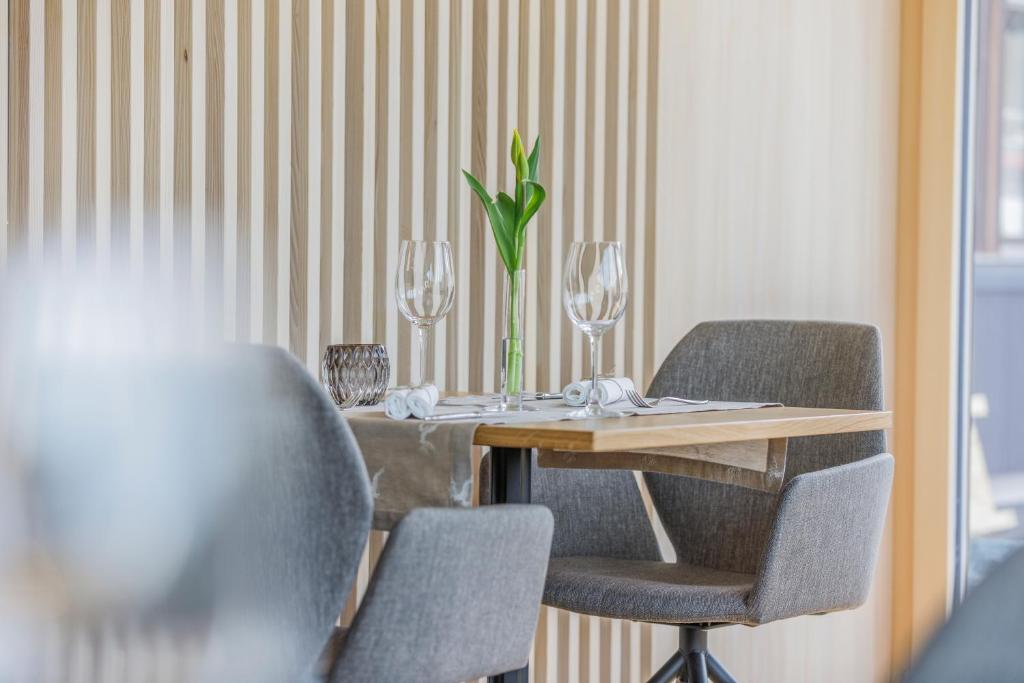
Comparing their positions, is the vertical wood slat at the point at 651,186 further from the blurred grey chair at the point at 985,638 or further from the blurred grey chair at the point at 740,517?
the blurred grey chair at the point at 985,638

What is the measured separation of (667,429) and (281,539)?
502 mm

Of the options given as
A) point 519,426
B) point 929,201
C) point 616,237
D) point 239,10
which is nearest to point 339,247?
point 239,10

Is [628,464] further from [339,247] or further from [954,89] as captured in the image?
[954,89]

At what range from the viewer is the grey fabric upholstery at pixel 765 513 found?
1991mm

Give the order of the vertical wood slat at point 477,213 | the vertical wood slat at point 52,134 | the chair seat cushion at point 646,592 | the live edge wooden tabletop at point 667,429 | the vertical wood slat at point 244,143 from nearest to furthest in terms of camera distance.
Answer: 1. the live edge wooden tabletop at point 667,429
2. the chair seat cushion at point 646,592
3. the vertical wood slat at point 52,134
4. the vertical wood slat at point 244,143
5. the vertical wood slat at point 477,213

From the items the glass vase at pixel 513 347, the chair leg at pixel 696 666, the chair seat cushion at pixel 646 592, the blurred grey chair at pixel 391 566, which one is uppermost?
the glass vase at pixel 513 347

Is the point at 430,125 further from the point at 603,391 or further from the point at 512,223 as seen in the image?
the point at 603,391

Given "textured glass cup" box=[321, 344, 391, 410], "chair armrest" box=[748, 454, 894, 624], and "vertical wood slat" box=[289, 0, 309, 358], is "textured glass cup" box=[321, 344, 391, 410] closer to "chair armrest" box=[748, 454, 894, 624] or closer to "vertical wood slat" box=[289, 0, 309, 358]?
"vertical wood slat" box=[289, 0, 309, 358]

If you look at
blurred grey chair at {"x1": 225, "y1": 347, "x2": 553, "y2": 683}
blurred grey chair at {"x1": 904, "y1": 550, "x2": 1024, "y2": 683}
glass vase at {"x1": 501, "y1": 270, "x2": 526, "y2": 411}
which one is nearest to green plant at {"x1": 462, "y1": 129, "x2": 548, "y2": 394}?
glass vase at {"x1": 501, "y1": 270, "x2": 526, "y2": 411}

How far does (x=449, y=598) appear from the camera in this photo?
1363 mm

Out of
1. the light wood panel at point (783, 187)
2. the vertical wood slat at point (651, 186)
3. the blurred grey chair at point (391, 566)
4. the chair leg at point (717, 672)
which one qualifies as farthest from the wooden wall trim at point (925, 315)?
the blurred grey chair at point (391, 566)

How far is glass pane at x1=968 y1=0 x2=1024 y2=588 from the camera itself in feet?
11.2

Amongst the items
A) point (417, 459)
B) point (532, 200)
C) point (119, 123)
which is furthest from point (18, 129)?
point (417, 459)

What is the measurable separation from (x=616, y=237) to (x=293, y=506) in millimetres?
1785
